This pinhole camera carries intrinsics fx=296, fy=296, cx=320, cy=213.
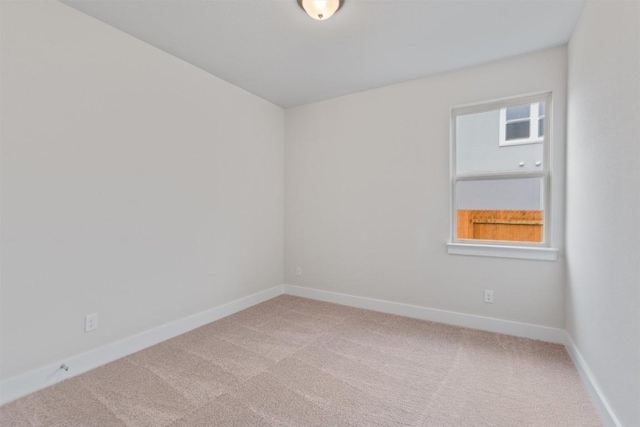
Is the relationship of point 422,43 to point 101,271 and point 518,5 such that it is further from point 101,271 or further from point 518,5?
point 101,271

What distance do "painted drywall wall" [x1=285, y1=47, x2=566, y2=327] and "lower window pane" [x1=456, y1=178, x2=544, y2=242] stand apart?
0.16 m

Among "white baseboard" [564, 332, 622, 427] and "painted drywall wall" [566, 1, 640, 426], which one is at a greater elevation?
"painted drywall wall" [566, 1, 640, 426]

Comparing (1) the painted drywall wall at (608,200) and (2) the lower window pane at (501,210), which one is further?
(2) the lower window pane at (501,210)

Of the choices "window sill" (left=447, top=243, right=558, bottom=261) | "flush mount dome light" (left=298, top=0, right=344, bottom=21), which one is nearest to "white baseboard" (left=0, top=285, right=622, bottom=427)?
"window sill" (left=447, top=243, right=558, bottom=261)

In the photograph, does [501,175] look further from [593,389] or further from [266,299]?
[266,299]

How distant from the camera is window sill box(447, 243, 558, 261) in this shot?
8.38 ft

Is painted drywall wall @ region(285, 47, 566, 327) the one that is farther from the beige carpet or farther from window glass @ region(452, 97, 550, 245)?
the beige carpet

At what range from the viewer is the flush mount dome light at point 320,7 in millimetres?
1923

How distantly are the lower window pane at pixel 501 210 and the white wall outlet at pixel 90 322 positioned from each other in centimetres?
323

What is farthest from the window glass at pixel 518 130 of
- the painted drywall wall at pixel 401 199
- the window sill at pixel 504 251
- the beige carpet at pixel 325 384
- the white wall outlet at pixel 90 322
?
the white wall outlet at pixel 90 322

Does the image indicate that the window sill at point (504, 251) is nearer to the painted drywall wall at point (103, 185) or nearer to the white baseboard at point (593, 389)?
the white baseboard at point (593, 389)

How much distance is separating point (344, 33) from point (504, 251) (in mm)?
2355

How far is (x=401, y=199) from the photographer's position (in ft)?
10.6

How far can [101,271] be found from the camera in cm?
220
